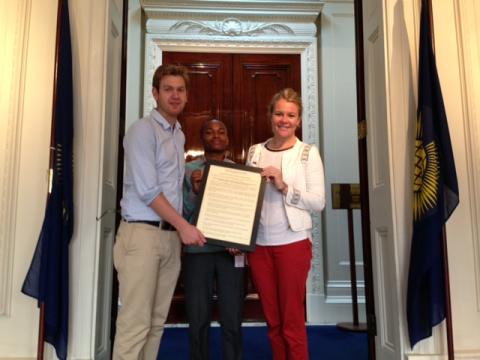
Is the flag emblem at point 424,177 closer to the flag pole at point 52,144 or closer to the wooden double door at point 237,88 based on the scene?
the flag pole at point 52,144

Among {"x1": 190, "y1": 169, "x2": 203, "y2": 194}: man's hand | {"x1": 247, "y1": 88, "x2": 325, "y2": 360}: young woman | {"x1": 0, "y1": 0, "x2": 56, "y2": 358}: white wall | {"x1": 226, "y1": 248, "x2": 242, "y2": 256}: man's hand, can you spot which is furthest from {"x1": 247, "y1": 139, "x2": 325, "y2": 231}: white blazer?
{"x1": 0, "y1": 0, "x2": 56, "y2": 358}: white wall

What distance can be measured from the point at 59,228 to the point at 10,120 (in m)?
0.63

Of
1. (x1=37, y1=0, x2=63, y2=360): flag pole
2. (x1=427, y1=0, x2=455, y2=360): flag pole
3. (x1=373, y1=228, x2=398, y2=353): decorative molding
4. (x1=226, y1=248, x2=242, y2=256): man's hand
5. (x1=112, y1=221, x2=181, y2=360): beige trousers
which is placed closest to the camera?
(x1=112, y1=221, x2=181, y2=360): beige trousers

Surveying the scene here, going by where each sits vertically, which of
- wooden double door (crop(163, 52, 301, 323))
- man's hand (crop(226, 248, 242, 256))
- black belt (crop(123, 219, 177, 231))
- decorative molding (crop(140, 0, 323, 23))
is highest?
decorative molding (crop(140, 0, 323, 23))

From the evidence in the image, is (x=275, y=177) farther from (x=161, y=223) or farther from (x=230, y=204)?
(x=161, y=223)

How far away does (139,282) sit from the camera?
1.78m

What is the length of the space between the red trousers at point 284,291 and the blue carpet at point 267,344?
1.09 m

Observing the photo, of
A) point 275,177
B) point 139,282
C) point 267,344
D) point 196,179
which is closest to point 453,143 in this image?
point 275,177

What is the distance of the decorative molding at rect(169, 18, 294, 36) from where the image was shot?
422 centimetres

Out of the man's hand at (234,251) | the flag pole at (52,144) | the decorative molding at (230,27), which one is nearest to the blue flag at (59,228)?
the flag pole at (52,144)

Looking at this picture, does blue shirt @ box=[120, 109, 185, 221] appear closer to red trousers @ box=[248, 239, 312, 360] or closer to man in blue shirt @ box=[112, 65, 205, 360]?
man in blue shirt @ box=[112, 65, 205, 360]

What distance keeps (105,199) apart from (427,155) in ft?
5.32

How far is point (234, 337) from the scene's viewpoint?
2.20m

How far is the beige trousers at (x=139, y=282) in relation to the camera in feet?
5.81
